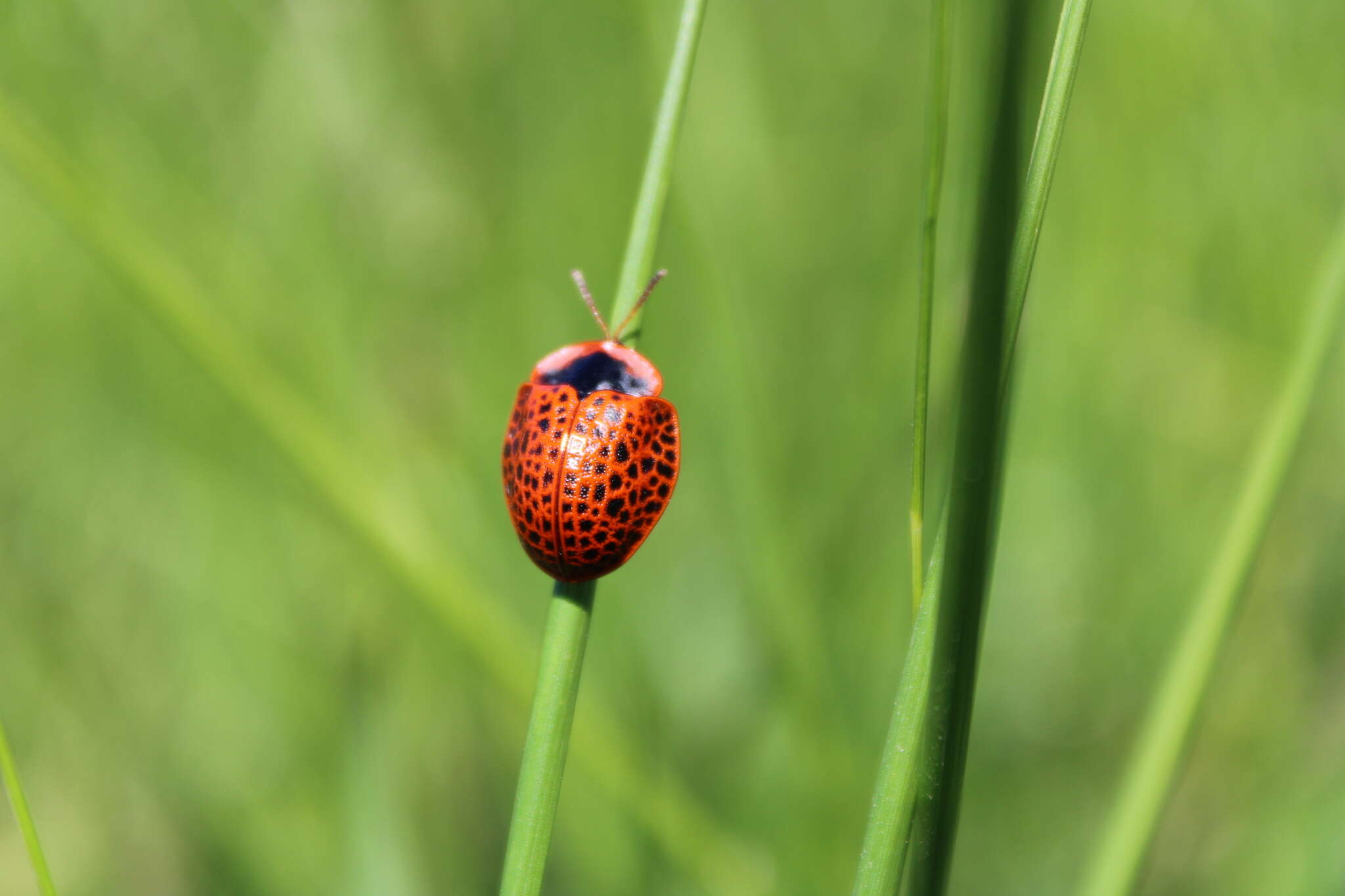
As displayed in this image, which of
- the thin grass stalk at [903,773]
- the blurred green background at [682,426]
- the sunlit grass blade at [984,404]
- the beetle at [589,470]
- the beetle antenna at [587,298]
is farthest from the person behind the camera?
the blurred green background at [682,426]

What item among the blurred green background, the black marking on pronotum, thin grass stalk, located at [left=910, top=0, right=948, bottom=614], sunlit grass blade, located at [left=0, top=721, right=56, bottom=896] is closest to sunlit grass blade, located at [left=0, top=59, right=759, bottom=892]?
the blurred green background

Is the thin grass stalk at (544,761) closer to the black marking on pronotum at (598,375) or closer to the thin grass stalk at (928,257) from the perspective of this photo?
the thin grass stalk at (928,257)

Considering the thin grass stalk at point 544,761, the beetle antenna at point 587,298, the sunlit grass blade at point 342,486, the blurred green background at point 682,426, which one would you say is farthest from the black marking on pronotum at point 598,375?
the thin grass stalk at point 544,761

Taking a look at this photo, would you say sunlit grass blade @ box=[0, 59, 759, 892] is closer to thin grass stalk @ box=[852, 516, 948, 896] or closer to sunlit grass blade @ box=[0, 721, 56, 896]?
sunlit grass blade @ box=[0, 721, 56, 896]

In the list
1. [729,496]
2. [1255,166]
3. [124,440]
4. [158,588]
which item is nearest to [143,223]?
[124,440]

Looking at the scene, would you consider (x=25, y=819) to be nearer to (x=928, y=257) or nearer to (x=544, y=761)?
(x=544, y=761)

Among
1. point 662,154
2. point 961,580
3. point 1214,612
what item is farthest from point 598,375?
point 961,580

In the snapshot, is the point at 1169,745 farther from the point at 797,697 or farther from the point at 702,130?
the point at 702,130
